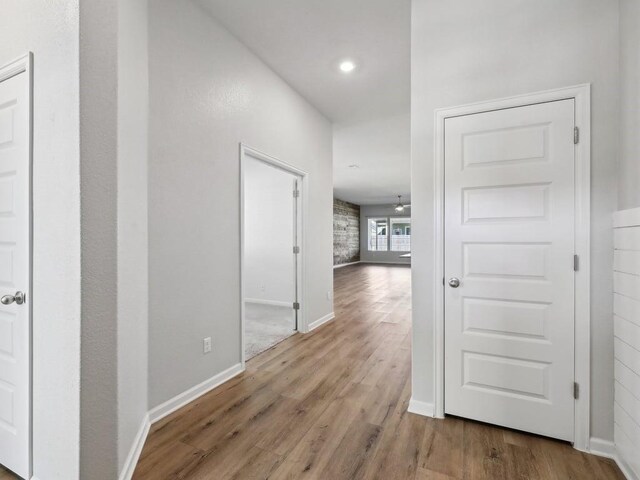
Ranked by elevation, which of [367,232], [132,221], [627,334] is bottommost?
[627,334]

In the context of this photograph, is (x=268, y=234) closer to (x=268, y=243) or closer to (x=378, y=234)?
(x=268, y=243)

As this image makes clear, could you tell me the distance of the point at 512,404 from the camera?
73.7 inches

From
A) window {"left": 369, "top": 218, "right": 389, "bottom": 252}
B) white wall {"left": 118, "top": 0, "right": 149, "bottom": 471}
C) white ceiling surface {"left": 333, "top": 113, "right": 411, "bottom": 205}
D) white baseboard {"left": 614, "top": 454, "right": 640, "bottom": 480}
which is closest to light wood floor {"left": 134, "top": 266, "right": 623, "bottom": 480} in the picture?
white baseboard {"left": 614, "top": 454, "right": 640, "bottom": 480}

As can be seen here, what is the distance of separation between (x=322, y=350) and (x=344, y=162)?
4.75 m

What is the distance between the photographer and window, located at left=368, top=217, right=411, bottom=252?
13906 mm

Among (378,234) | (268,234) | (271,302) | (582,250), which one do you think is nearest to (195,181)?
(582,250)

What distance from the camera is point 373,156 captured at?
21.2ft

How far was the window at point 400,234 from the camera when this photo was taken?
13.9 metres

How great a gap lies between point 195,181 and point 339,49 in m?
1.87
